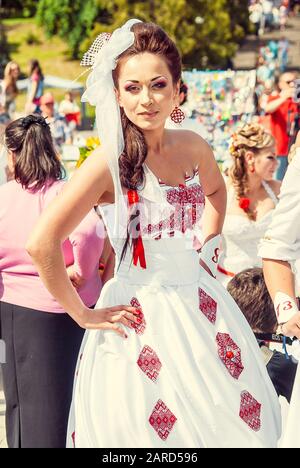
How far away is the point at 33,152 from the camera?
12.3 ft

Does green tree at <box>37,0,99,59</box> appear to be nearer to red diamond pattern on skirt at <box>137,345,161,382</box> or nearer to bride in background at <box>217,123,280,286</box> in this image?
bride in background at <box>217,123,280,286</box>

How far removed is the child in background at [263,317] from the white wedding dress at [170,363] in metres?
0.60

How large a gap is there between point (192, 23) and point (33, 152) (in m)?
29.1

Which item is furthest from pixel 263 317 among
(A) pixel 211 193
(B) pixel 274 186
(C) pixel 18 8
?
(C) pixel 18 8

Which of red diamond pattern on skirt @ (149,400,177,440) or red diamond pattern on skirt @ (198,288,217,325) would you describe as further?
red diamond pattern on skirt @ (198,288,217,325)

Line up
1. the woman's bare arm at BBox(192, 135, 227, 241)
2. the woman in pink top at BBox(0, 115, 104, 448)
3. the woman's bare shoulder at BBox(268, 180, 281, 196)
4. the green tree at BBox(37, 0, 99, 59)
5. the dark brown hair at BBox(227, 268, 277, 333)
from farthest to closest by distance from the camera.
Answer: the green tree at BBox(37, 0, 99, 59)
the woman's bare shoulder at BBox(268, 180, 281, 196)
the dark brown hair at BBox(227, 268, 277, 333)
the woman in pink top at BBox(0, 115, 104, 448)
the woman's bare arm at BBox(192, 135, 227, 241)

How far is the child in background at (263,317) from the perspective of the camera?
12.3 ft

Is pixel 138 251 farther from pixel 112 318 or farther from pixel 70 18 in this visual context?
pixel 70 18

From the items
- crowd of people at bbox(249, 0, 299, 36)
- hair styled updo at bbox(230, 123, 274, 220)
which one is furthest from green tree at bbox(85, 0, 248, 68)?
hair styled updo at bbox(230, 123, 274, 220)

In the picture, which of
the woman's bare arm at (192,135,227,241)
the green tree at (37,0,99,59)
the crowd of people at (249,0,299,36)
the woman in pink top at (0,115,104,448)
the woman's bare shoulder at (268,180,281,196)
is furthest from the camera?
the crowd of people at (249,0,299,36)

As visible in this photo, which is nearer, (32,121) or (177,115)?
(177,115)

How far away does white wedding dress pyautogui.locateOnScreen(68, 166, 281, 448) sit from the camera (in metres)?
2.94

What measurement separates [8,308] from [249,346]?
110 centimetres

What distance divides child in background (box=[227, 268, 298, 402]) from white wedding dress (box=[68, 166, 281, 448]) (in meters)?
0.60
